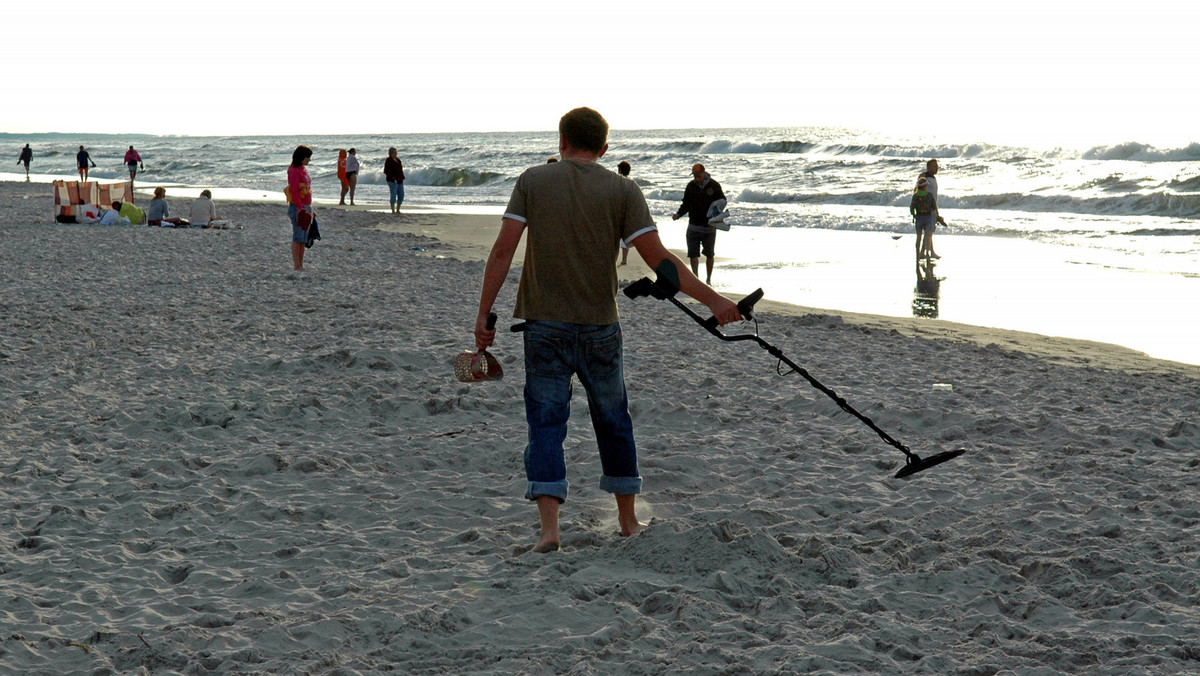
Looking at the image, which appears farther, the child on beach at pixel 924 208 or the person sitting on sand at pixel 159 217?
the person sitting on sand at pixel 159 217

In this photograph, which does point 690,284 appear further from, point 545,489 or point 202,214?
point 202,214

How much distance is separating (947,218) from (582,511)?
76.8 ft

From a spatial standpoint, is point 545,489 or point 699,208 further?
point 699,208

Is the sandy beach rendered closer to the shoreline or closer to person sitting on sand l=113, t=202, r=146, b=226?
the shoreline

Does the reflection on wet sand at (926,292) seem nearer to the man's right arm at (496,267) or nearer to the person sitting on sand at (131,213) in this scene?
the man's right arm at (496,267)

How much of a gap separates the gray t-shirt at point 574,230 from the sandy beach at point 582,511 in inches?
40.4

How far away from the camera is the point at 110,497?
429 centimetres

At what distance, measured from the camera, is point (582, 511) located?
14.3ft

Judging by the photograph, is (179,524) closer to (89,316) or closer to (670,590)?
(670,590)

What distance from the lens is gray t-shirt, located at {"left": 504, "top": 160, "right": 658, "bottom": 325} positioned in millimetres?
3498

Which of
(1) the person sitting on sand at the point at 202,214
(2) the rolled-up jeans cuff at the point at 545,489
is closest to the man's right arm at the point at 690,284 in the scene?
(2) the rolled-up jeans cuff at the point at 545,489

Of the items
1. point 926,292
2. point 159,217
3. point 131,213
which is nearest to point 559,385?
point 926,292

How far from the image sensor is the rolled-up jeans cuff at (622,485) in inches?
150

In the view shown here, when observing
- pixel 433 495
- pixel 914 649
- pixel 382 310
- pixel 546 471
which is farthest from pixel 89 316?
pixel 914 649
